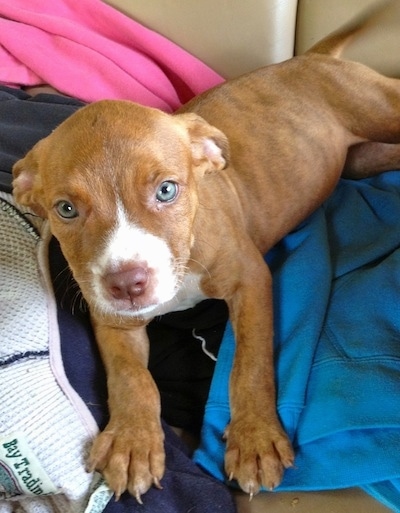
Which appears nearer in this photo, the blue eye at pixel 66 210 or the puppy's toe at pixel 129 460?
the puppy's toe at pixel 129 460

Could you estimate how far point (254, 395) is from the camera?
217cm

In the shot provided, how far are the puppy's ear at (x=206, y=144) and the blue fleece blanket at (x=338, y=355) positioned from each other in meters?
0.51

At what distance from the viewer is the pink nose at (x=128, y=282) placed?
186cm

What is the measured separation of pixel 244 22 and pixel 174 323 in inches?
62.9

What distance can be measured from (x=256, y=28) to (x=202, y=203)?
4.23 ft

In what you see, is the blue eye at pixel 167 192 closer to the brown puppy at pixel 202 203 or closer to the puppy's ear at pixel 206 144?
the brown puppy at pixel 202 203

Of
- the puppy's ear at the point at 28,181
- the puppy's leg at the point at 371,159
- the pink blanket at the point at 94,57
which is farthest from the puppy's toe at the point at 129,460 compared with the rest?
the pink blanket at the point at 94,57

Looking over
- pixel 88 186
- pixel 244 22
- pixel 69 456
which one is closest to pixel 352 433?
pixel 69 456

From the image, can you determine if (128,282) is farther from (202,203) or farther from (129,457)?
(202,203)

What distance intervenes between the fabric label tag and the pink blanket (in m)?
2.02


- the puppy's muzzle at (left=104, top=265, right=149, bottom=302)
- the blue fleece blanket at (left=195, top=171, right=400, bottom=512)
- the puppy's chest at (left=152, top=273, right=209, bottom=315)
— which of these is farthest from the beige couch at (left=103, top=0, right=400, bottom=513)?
the puppy's muzzle at (left=104, top=265, right=149, bottom=302)

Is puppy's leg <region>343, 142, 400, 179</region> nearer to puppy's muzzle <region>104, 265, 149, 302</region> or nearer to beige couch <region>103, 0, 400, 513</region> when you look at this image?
beige couch <region>103, 0, 400, 513</region>

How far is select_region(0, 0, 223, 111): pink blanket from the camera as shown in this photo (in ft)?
11.3

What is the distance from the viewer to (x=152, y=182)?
2.01 m
